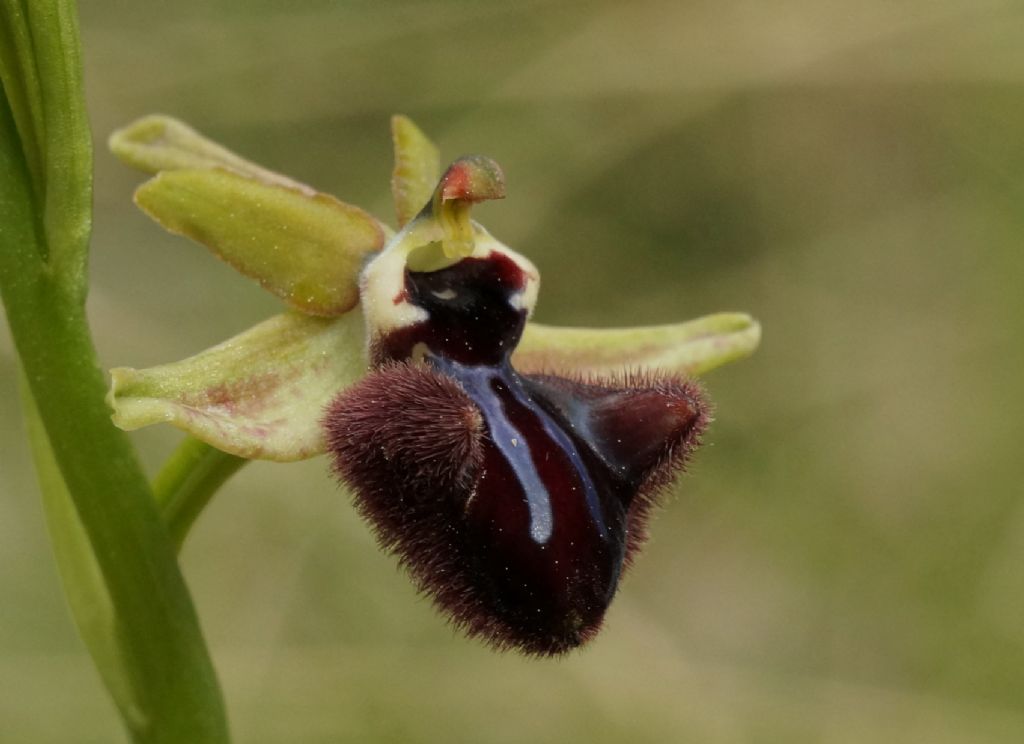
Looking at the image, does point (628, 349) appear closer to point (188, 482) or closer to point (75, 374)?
point (188, 482)

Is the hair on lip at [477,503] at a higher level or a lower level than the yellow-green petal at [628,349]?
lower

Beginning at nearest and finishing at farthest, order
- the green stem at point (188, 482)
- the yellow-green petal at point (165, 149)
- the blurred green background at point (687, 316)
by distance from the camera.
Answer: the green stem at point (188, 482)
the yellow-green petal at point (165, 149)
the blurred green background at point (687, 316)

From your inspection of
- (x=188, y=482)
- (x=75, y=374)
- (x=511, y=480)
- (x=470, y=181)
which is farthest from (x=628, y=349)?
(x=75, y=374)

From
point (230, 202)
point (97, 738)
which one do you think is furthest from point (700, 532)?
point (230, 202)

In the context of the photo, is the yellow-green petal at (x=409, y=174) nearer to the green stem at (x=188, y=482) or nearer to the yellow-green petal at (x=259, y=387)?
the yellow-green petal at (x=259, y=387)

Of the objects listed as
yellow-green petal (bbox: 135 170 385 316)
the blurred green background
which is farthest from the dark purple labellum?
the blurred green background

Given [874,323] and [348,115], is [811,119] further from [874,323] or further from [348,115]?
[348,115]

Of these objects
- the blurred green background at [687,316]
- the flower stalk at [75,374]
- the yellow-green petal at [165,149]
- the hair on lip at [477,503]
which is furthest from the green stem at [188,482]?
the blurred green background at [687,316]
